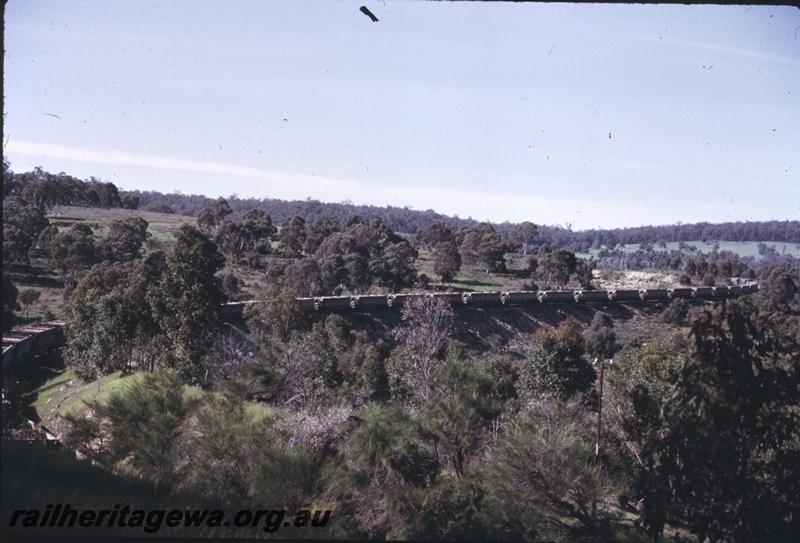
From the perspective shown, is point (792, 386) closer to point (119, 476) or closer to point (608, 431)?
point (608, 431)

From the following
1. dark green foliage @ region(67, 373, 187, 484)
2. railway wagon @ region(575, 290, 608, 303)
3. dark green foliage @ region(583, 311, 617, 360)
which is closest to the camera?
dark green foliage @ region(67, 373, 187, 484)

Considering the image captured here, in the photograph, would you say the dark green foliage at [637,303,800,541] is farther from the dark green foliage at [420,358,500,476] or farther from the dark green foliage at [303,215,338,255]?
the dark green foliage at [303,215,338,255]

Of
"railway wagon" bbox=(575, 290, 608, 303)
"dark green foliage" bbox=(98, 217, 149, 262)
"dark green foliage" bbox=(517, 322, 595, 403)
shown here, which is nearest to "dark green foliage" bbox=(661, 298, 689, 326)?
"railway wagon" bbox=(575, 290, 608, 303)

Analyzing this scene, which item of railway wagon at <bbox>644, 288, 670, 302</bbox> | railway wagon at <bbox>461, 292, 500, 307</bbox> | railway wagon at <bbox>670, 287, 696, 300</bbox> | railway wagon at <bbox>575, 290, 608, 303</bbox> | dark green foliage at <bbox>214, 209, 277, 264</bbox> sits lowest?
railway wagon at <bbox>461, 292, 500, 307</bbox>

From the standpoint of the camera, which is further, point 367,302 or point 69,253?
point 367,302

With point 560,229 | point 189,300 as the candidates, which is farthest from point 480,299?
point 560,229

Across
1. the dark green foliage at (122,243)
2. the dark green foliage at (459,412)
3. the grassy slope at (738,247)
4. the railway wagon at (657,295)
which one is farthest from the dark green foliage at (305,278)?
the grassy slope at (738,247)

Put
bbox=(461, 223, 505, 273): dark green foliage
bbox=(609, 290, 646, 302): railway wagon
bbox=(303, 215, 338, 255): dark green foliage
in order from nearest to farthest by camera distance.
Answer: bbox=(609, 290, 646, 302): railway wagon, bbox=(303, 215, 338, 255): dark green foliage, bbox=(461, 223, 505, 273): dark green foliage

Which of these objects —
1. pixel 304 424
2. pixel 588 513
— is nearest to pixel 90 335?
pixel 304 424

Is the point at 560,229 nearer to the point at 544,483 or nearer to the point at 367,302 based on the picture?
the point at 367,302
